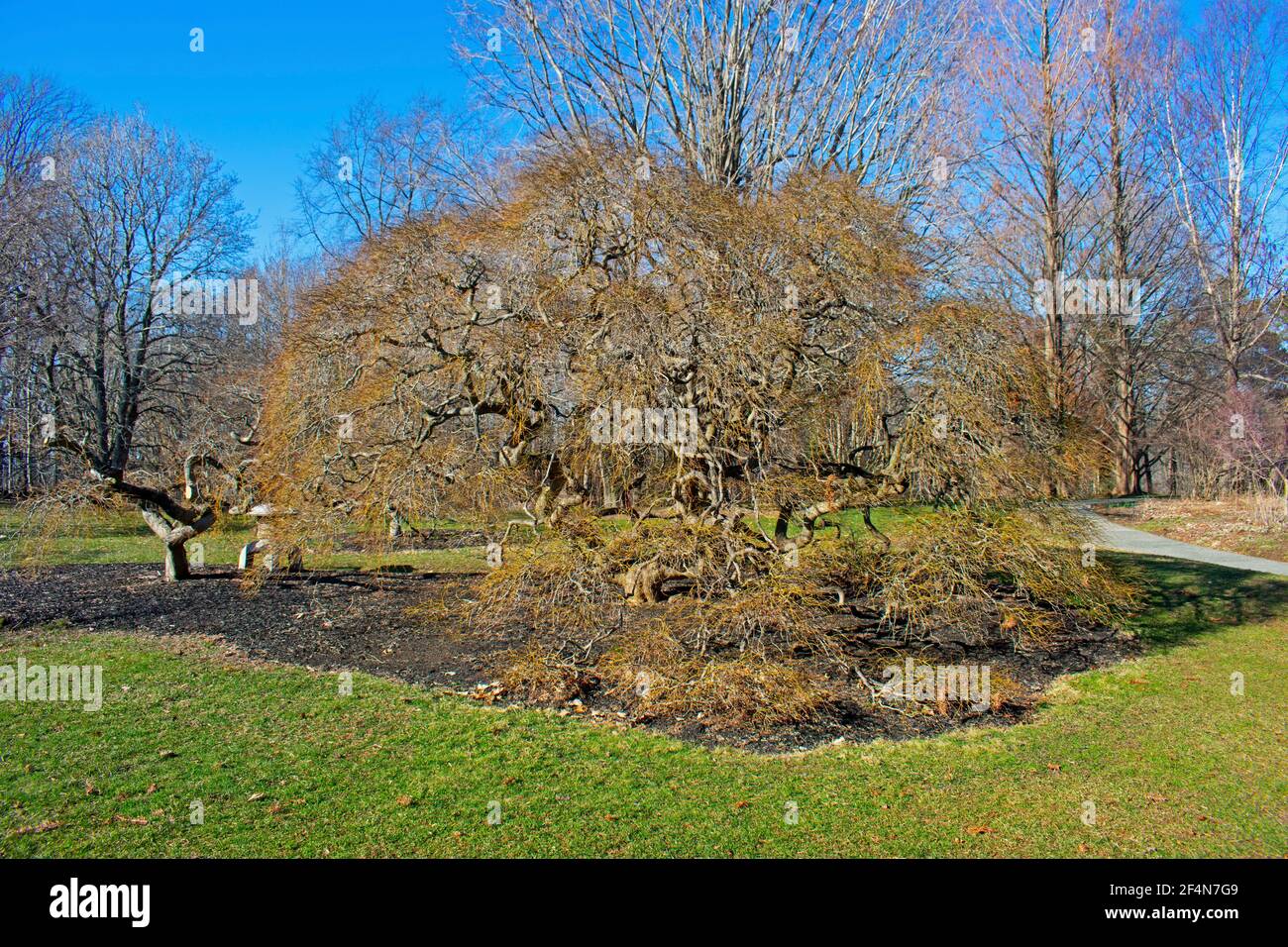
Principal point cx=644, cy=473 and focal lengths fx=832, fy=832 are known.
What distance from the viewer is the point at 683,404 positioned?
26.2 feet

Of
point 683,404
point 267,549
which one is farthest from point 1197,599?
point 267,549

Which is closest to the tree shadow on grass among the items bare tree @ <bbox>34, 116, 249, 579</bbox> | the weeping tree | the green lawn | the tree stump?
the weeping tree

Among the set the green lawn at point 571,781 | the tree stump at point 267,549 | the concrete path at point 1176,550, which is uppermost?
the tree stump at point 267,549

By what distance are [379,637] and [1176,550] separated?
1471cm

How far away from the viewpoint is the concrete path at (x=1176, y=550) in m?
13.5

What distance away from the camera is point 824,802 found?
4.82 metres

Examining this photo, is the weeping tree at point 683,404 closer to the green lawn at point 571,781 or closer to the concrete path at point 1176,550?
the green lawn at point 571,781

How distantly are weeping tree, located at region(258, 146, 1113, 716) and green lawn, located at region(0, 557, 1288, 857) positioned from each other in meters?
1.65

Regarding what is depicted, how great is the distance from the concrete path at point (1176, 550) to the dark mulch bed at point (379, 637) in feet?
15.6

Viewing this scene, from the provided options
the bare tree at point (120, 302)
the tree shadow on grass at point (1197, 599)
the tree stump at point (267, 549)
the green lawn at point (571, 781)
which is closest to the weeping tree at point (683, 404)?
the tree stump at point (267, 549)

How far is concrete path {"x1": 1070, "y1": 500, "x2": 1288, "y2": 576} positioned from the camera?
13.5 meters

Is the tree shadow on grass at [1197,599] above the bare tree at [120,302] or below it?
below

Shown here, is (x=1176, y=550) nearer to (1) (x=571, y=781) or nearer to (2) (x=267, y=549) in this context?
(1) (x=571, y=781)
